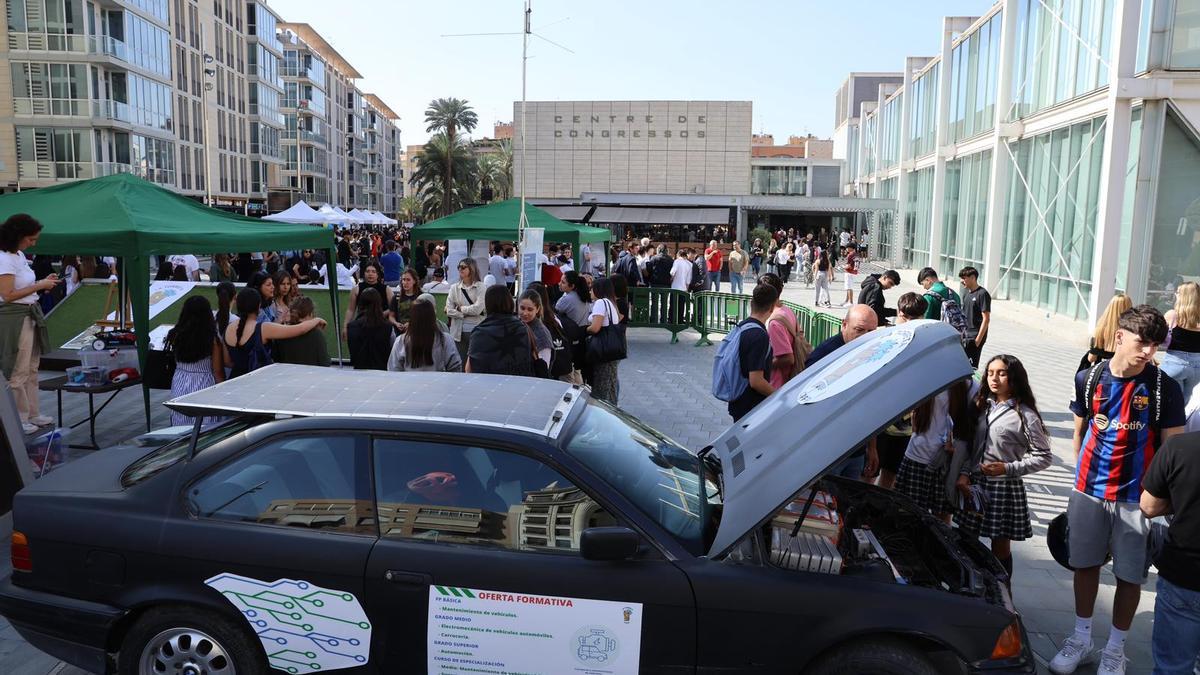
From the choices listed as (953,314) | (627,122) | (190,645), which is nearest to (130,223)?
(190,645)

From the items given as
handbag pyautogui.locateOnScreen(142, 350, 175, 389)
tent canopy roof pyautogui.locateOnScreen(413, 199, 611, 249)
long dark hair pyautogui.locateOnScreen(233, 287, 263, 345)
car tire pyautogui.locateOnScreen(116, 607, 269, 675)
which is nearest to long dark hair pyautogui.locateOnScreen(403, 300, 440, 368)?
long dark hair pyautogui.locateOnScreen(233, 287, 263, 345)

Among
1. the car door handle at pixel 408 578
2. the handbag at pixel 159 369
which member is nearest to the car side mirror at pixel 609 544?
the car door handle at pixel 408 578

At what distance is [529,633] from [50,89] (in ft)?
156

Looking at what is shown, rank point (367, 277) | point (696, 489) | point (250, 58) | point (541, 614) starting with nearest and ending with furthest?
point (541, 614)
point (696, 489)
point (367, 277)
point (250, 58)

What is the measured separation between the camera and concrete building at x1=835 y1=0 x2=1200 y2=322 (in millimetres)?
15508

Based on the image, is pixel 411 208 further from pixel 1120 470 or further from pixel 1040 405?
pixel 1120 470

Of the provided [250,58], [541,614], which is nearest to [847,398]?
[541,614]

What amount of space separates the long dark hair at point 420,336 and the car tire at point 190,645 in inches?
140

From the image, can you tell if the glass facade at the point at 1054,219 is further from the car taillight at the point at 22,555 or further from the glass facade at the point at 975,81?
the car taillight at the point at 22,555

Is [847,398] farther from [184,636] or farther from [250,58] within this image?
[250,58]

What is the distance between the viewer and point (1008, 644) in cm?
341

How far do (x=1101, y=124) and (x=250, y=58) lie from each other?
65.0 m

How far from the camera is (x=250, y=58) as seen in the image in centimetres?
6688

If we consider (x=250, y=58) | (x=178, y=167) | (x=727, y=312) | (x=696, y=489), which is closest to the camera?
(x=696, y=489)
